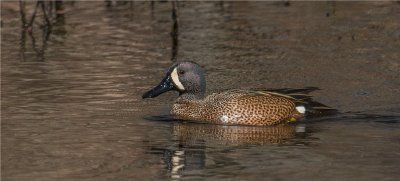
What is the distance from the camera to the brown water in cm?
942

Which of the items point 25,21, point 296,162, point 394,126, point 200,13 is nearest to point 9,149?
point 296,162

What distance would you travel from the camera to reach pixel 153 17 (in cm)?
1967

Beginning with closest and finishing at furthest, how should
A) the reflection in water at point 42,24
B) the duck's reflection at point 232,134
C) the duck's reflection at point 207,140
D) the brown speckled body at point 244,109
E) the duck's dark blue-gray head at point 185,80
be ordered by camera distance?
the duck's reflection at point 207,140, the duck's reflection at point 232,134, the brown speckled body at point 244,109, the duck's dark blue-gray head at point 185,80, the reflection in water at point 42,24

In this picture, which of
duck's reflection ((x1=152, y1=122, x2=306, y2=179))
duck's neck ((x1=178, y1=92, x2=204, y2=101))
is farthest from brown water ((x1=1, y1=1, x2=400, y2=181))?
duck's neck ((x1=178, y1=92, x2=204, y2=101))

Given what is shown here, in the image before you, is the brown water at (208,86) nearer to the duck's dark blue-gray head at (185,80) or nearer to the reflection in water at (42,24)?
the reflection in water at (42,24)

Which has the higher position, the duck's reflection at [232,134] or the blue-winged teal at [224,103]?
the blue-winged teal at [224,103]

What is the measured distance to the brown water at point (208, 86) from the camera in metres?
9.42

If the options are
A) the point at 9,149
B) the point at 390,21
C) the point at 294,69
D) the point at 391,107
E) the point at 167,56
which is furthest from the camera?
the point at 390,21

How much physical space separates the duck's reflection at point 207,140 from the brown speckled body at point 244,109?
0.32 ft

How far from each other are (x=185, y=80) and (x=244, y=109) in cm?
80

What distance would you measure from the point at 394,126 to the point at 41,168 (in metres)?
3.48

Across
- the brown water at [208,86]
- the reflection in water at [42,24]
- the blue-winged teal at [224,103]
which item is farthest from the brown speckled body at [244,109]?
the reflection in water at [42,24]

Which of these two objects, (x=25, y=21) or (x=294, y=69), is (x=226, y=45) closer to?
(x=294, y=69)

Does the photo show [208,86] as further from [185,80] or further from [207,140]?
[207,140]
